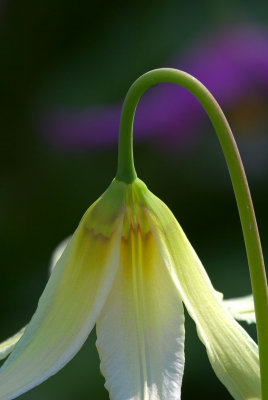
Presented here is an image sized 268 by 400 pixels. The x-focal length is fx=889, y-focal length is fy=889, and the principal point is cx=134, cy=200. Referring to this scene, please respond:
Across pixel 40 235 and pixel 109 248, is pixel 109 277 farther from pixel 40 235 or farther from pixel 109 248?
pixel 40 235

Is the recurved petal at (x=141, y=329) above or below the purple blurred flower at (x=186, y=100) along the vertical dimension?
below

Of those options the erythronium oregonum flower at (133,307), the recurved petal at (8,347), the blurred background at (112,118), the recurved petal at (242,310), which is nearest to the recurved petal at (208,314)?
the erythronium oregonum flower at (133,307)

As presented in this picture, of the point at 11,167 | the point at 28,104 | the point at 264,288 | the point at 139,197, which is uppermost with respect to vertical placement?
the point at 28,104

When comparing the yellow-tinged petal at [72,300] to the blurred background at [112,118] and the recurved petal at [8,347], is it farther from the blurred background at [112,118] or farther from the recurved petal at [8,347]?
the blurred background at [112,118]

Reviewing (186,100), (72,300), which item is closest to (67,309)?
(72,300)

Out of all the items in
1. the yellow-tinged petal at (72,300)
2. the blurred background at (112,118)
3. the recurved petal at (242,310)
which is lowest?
the recurved petal at (242,310)

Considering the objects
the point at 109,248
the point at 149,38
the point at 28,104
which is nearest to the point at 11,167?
the point at 28,104
